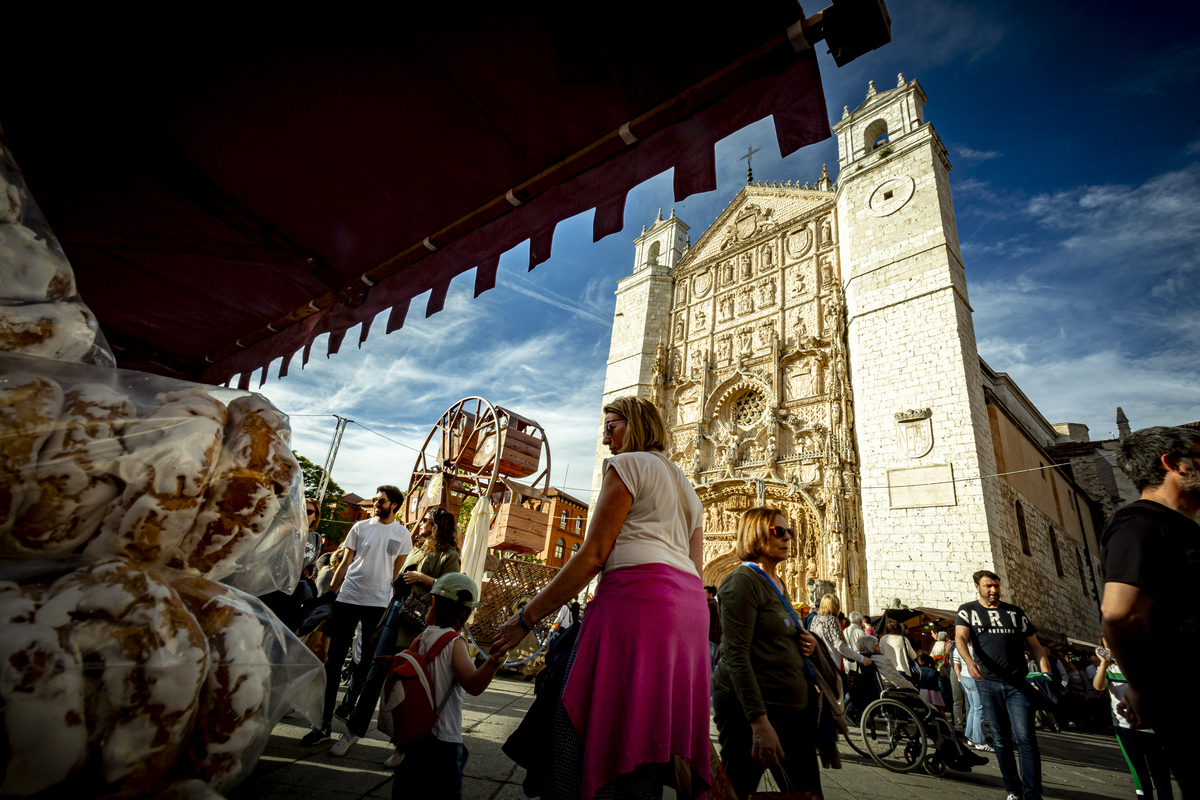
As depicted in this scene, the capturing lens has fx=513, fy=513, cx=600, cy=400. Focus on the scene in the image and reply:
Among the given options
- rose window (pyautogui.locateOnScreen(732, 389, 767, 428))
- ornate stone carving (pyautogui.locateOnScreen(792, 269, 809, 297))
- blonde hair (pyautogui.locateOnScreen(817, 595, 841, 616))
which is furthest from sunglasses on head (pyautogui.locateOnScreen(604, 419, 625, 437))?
ornate stone carving (pyautogui.locateOnScreen(792, 269, 809, 297))

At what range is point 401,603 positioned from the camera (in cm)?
324

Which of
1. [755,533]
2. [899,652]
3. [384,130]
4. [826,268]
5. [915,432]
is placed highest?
[826,268]

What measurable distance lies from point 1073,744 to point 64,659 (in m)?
11.1

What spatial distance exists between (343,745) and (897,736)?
→ 15.2 feet

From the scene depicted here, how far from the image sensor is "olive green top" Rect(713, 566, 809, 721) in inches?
84.7

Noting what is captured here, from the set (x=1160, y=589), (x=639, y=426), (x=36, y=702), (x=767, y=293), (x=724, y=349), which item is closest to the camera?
(x=36, y=702)

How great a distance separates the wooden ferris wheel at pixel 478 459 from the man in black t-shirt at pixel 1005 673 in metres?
7.88

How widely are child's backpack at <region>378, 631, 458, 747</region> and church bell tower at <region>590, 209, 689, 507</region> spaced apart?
1497cm

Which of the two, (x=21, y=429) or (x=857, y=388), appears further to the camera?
(x=857, y=388)

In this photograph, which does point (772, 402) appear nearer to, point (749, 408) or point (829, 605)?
point (749, 408)

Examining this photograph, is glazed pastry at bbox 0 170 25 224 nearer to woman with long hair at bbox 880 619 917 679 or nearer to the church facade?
woman with long hair at bbox 880 619 917 679

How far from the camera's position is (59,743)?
1.82ft

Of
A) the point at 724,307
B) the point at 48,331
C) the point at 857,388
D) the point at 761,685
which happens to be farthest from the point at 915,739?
the point at 724,307

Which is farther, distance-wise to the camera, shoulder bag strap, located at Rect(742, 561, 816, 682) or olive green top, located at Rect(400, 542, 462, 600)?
olive green top, located at Rect(400, 542, 462, 600)
